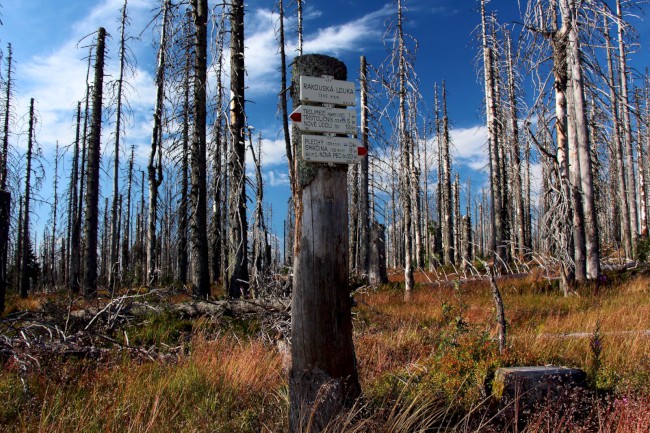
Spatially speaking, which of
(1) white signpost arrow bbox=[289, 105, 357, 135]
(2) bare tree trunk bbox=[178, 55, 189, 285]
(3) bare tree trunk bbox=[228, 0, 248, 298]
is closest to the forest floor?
(3) bare tree trunk bbox=[228, 0, 248, 298]

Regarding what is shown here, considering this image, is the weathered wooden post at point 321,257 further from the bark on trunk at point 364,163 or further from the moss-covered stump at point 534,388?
the bark on trunk at point 364,163

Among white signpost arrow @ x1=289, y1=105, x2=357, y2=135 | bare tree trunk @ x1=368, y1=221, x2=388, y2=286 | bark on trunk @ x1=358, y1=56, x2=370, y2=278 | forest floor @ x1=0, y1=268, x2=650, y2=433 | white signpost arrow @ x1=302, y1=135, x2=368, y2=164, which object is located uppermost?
bark on trunk @ x1=358, y1=56, x2=370, y2=278

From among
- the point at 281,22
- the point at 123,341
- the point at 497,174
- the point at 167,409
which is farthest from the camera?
the point at 497,174

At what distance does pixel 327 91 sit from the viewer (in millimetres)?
3377

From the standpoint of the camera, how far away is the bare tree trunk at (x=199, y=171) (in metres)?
9.71

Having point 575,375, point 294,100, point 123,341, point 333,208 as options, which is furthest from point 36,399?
point 575,375

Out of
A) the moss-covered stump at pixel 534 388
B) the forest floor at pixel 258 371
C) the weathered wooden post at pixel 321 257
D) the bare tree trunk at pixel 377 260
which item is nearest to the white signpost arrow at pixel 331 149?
the weathered wooden post at pixel 321 257

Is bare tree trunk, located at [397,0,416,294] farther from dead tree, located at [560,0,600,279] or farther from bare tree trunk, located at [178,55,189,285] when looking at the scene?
bare tree trunk, located at [178,55,189,285]

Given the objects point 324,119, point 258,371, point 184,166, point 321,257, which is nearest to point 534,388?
point 321,257

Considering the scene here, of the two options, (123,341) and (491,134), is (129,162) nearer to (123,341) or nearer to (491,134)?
(491,134)

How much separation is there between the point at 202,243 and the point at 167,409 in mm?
6600

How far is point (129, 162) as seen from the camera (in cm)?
3072

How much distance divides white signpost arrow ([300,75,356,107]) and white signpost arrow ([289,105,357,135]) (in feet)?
0.20

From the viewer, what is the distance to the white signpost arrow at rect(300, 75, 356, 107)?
10.9 ft
